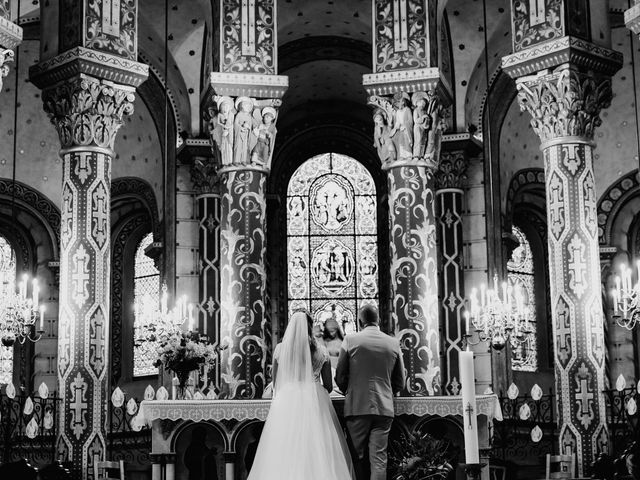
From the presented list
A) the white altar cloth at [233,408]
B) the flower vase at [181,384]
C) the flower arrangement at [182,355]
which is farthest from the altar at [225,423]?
the flower arrangement at [182,355]

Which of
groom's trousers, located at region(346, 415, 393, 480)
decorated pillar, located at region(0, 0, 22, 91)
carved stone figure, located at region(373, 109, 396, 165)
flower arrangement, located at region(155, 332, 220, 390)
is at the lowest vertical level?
groom's trousers, located at region(346, 415, 393, 480)

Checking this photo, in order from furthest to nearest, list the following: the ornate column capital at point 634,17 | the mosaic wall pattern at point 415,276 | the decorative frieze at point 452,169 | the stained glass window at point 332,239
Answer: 1. the stained glass window at point 332,239
2. the decorative frieze at point 452,169
3. the mosaic wall pattern at point 415,276
4. the ornate column capital at point 634,17

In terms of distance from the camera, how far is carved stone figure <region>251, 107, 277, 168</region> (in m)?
14.8

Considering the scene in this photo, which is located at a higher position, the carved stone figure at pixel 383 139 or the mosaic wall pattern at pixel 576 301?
the carved stone figure at pixel 383 139

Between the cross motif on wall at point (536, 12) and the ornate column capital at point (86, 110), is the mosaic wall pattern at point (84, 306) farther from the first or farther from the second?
the cross motif on wall at point (536, 12)

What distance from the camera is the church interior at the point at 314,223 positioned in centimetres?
1348

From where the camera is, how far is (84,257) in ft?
45.8

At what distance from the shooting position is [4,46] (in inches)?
526

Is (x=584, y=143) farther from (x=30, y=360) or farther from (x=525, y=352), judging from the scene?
(x=30, y=360)

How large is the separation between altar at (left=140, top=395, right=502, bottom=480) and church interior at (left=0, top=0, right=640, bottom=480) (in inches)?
1.0

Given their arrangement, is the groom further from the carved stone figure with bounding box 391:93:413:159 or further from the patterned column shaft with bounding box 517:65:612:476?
the carved stone figure with bounding box 391:93:413:159

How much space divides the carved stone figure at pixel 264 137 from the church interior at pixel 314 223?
0.03m

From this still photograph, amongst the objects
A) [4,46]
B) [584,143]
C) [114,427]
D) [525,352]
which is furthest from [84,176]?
[525,352]

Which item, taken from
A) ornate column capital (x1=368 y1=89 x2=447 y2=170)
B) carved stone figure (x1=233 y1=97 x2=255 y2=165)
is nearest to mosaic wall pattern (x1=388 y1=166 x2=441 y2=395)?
ornate column capital (x1=368 y1=89 x2=447 y2=170)
